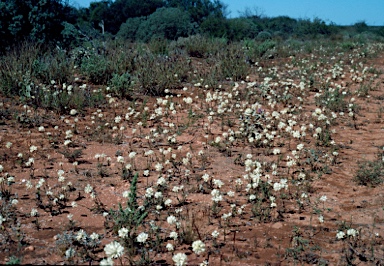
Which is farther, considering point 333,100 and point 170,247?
point 333,100

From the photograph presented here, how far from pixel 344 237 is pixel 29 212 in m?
3.23

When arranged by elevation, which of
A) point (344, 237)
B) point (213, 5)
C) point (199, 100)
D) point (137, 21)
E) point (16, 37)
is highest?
point (213, 5)

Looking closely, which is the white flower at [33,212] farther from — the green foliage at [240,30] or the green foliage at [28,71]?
the green foliage at [240,30]

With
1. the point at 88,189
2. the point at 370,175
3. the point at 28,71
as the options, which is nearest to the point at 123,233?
the point at 88,189

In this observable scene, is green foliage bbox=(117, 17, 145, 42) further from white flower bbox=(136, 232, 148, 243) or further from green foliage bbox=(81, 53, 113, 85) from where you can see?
white flower bbox=(136, 232, 148, 243)

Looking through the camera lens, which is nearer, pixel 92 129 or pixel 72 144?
pixel 72 144

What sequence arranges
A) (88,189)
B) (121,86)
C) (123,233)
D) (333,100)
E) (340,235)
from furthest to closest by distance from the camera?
1. (333,100)
2. (121,86)
3. (88,189)
4. (340,235)
5. (123,233)

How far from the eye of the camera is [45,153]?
18.3 feet

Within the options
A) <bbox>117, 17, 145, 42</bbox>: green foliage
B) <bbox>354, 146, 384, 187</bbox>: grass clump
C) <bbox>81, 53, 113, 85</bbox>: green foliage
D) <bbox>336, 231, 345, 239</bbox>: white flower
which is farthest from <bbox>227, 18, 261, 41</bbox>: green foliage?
<bbox>336, 231, 345, 239</bbox>: white flower

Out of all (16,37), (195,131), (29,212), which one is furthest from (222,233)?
(16,37)

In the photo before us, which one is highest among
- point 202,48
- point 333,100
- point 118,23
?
point 118,23

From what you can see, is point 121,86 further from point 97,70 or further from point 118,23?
point 118,23

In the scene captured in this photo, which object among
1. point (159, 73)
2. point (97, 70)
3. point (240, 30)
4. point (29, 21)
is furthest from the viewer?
point (240, 30)

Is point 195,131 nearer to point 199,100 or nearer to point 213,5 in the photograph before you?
point 199,100
